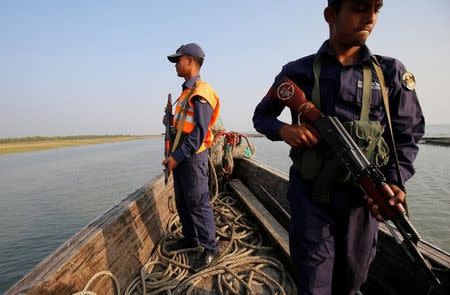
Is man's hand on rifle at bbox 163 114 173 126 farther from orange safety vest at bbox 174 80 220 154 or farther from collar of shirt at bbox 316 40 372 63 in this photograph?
collar of shirt at bbox 316 40 372 63

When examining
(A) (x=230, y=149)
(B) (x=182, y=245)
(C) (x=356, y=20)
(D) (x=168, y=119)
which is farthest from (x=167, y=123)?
→ (A) (x=230, y=149)

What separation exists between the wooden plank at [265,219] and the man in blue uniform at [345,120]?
3.25 ft

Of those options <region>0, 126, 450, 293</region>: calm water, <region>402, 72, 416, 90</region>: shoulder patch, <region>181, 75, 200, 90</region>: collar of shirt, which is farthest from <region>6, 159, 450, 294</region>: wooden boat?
<region>0, 126, 450, 293</region>: calm water

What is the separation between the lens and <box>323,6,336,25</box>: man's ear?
1.49 metres

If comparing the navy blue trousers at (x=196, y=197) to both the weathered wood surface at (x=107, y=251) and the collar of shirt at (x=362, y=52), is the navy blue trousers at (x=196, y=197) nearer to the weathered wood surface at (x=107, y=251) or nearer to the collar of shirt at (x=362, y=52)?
the weathered wood surface at (x=107, y=251)

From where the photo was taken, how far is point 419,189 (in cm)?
1202

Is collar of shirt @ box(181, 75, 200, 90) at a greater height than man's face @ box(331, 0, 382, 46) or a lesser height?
lesser

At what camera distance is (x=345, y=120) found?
1503mm

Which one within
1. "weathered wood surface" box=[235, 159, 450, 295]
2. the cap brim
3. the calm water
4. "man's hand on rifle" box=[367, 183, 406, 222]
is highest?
the cap brim

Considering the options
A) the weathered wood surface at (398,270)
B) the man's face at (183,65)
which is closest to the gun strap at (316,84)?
the weathered wood surface at (398,270)

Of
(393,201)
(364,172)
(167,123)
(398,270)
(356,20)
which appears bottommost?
(398,270)

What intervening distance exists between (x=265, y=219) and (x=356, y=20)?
2.30 metres

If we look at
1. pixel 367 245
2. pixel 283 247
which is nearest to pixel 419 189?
pixel 283 247

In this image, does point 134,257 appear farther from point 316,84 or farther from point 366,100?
point 366,100
